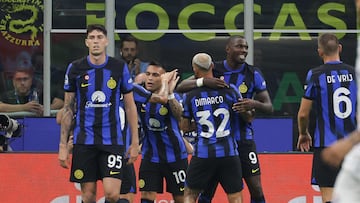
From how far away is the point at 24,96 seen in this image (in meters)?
16.3

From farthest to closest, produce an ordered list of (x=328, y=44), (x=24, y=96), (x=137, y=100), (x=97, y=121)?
1. (x=24, y=96)
2. (x=137, y=100)
3. (x=97, y=121)
4. (x=328, y=44)

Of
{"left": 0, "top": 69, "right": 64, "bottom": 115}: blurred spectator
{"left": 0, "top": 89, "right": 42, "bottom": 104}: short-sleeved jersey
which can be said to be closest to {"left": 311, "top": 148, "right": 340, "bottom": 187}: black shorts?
{"left": 0, "top": 69, "right": 64, "bottom": 115}: blurred spectator

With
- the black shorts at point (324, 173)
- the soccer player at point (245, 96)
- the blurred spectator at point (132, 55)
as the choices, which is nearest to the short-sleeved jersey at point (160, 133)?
the soccer player at point (245, 96)

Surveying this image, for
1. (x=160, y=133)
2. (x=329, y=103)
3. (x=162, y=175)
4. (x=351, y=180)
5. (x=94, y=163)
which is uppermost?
(x=329, y=103)

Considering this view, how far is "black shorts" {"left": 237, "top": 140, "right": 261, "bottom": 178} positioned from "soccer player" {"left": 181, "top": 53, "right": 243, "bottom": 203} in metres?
0.54

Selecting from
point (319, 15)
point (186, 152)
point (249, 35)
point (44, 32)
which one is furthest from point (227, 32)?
point (186, 152)

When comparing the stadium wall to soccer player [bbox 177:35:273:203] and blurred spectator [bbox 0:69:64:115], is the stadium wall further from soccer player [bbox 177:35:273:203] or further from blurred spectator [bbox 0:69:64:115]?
blurred spectator [bbox 0:69:64:115]

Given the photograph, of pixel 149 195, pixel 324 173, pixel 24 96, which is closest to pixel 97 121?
pixel 149 195

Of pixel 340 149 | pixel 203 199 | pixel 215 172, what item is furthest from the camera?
pixel 203 199

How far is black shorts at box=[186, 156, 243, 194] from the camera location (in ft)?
36.4

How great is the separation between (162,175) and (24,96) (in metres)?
4.70

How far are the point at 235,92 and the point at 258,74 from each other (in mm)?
804

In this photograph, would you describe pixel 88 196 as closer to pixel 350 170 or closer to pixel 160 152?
pixel 160 152

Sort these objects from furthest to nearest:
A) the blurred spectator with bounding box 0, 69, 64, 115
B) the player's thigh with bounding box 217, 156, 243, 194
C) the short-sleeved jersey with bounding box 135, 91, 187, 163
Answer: the blurred spectator with bounding box 0, 69, 64, 115
the short-sleeved jersey with bounding box 135, 91, 187, 163
the player's thigh with bounding box 217, 156, 243, 194
